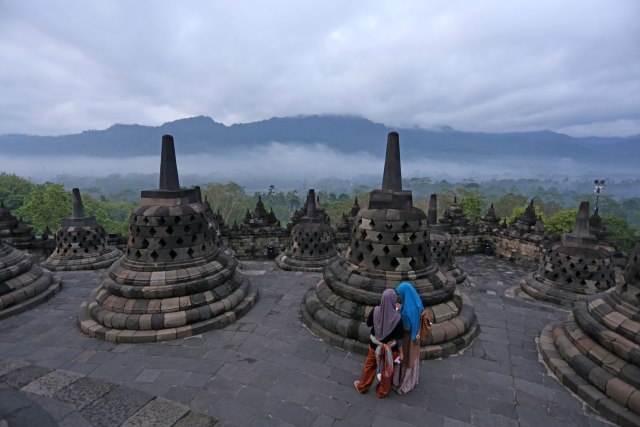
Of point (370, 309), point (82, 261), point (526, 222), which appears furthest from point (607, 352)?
point (526, 222)

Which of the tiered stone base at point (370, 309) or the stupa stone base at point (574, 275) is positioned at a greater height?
the tiered stone base at point (370, 309)

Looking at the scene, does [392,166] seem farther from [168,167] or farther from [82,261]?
[82,261]

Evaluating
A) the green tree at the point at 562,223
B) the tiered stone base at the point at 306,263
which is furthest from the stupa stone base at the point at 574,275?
the green tree at the point at 562,223

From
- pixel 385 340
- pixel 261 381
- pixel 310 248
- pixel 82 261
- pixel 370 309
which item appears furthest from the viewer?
pixel 310 248

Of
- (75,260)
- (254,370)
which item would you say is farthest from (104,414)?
(75,260)

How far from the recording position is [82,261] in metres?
12.9

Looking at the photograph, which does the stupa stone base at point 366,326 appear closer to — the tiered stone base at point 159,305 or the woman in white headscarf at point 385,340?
the woman in white headscarf at point 385,340

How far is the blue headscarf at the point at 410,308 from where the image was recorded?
4547 millimetres

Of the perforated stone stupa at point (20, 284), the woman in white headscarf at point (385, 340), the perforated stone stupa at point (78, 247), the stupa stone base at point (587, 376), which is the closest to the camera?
the stupa stone base at point (587, 376)

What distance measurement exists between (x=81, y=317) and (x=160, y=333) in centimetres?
207

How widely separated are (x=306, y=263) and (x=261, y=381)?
8686 millimetres

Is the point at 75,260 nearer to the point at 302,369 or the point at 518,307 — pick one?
the point at 302,369

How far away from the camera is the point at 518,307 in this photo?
7934mm

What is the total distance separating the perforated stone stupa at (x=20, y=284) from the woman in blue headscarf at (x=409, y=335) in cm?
826
